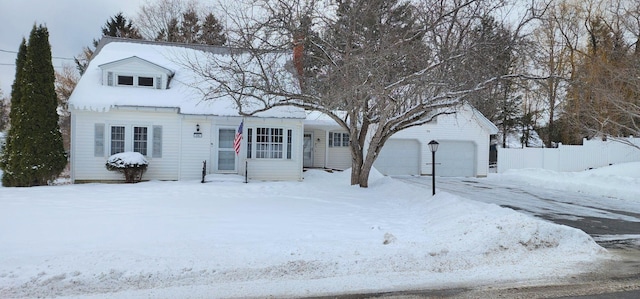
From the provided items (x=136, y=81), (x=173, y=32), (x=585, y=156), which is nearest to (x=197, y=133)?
(x=136, y=81)

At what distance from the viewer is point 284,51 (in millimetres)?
11852

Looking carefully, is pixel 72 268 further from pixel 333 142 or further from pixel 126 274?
pixel 333 142

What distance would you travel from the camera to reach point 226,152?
16.9m

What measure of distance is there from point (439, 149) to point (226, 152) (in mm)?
12205

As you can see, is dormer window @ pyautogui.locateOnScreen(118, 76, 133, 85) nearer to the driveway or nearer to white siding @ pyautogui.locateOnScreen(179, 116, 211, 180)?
white siding @ pyautogui.locateOnScreen(179, 116, 211, 180)

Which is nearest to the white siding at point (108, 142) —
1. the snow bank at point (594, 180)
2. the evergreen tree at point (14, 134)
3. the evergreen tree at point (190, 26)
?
the evergreen tree at point (14, 134)

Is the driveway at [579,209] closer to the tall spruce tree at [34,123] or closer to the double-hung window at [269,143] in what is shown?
the double-hung window at [269,143]

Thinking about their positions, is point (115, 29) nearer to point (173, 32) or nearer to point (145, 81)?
point (173, 32)

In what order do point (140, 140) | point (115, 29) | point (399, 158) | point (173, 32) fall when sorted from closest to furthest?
point (140, 140)
point (399, 158)
point (173, 32)
point (115, 29)

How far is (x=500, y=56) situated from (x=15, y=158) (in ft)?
50.6

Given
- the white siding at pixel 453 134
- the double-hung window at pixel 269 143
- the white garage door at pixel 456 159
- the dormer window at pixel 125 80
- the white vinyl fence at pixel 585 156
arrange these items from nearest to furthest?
the dormer window at pixel 125 80
the double-hung window at pixel 269 143
the white siding at pixel 453 134
the white vinyl fence at pixel 585 156
the white garage door at pixel 456 159

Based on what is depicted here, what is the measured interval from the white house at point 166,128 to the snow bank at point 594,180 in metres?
10.9

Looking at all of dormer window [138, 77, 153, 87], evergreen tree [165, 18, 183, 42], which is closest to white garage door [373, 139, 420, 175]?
dormer window [138, 77, 153, 87]

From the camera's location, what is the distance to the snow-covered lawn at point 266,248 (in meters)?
5.14
